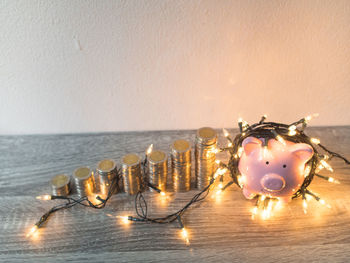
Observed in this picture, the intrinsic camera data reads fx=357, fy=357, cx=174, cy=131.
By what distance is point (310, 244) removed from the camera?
2.99 feet

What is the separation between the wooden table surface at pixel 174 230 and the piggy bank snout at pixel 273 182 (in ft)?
0.49

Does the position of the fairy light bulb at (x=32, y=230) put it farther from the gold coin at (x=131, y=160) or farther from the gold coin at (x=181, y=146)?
the gold coin at (x=181, y=146)

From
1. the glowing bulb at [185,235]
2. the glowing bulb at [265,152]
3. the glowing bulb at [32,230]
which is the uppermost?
the glowing bulb at [265,152]

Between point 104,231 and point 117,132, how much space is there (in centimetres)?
44

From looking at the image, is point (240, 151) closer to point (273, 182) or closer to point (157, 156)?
point (273, 182)

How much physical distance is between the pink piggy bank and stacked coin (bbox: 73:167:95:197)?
44 cm

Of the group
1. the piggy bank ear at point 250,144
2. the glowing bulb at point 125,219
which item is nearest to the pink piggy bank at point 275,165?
the piggy bank ear at point 250,144

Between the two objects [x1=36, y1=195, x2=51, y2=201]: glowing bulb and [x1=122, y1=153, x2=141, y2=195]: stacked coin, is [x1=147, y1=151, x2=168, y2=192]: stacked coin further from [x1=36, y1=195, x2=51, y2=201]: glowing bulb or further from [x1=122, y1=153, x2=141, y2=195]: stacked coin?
[x1=36, y1=195, x2=51, y2=201]: glowing bulb

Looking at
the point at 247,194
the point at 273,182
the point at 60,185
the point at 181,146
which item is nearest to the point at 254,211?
the point at 247,194

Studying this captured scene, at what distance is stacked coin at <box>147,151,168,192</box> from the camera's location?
992 millimetres

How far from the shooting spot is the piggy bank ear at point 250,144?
0.86 metres

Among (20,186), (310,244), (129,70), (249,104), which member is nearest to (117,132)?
(129,70)

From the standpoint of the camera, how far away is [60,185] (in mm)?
1031

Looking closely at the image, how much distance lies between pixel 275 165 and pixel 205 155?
204mm
